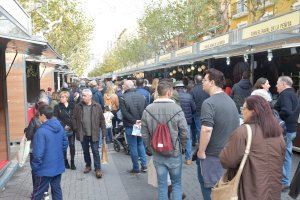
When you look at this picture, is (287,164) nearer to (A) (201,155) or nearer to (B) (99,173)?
(A) (201,155)

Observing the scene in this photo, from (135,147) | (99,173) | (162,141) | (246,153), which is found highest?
(246,153)

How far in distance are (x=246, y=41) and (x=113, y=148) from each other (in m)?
4.63

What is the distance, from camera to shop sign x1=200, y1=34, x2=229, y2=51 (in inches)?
506

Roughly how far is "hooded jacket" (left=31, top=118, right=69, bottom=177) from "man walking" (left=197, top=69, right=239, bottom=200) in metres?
1.91

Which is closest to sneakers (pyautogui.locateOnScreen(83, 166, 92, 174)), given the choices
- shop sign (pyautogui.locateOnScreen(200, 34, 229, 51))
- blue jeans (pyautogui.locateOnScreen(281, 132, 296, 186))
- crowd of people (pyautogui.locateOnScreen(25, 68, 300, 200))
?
crowd of people (pyautogui.locateOnScreen(25, 68, 300, 200))

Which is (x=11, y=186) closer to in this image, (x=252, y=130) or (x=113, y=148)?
(x=113, y=148)

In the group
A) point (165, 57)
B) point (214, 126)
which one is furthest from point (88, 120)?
point (165, 57)

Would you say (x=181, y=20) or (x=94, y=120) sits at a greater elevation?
(x=181, y=20)

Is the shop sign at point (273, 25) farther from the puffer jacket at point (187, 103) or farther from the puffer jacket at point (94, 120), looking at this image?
the puffer jacket at point (94, 120)

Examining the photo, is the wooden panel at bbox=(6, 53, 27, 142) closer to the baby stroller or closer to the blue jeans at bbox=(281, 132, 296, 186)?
the baby stroller

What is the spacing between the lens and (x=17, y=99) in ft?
39.5

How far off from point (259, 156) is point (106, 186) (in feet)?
14.0

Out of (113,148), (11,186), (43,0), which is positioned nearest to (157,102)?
(11,186)

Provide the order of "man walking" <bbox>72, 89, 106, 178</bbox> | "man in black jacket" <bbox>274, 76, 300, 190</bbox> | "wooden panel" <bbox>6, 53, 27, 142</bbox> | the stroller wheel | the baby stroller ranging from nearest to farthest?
"man in black jacket" <bbox>274, 76, 300, 190</bbox>, "man walking" <bbox>72, 89, 106, 178</bbox>, the baby stroller, the stroller wheel, "wooden panel" <bbox>6, 53, 27, 142</bbox>
